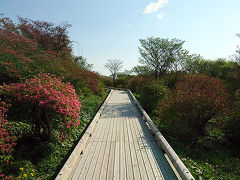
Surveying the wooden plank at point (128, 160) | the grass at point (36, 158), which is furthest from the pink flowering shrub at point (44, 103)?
the wooden plank at point (128, 160)

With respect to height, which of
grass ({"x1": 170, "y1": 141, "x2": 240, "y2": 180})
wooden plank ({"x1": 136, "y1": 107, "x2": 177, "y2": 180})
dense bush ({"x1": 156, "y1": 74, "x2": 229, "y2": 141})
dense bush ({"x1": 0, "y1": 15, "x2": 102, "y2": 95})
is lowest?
grass ({"x1": 170, "y1": 141, "x2": 240, "y2": 180})

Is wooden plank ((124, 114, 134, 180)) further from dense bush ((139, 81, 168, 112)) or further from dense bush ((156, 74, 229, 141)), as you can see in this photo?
dense bush ((139, 81, 168, 112))

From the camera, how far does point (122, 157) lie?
3.83 metres

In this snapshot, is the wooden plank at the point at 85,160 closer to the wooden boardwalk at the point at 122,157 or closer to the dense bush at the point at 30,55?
the wooden boardwalk at the point at 122,157

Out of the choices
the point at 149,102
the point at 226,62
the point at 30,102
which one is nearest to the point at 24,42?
the point at 30,102

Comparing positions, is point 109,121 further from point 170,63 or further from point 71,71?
point 170,63

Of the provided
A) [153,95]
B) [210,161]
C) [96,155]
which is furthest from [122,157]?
[153,95]

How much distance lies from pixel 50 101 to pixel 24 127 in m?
1.69

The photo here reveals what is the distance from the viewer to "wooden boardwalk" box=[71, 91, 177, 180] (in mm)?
3178

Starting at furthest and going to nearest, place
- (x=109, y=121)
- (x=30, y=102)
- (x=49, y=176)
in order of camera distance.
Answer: (x=109, y=121) → (x=30, y=102) → (x=49, y=176)

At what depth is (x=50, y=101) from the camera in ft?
12.5

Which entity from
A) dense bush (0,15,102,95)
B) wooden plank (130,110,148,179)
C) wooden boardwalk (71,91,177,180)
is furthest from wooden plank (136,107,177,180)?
dense bush (0,15,102,95)

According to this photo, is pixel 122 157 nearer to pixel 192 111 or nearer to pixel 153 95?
pixel 192 111

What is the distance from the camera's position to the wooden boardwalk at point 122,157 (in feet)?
10.4
